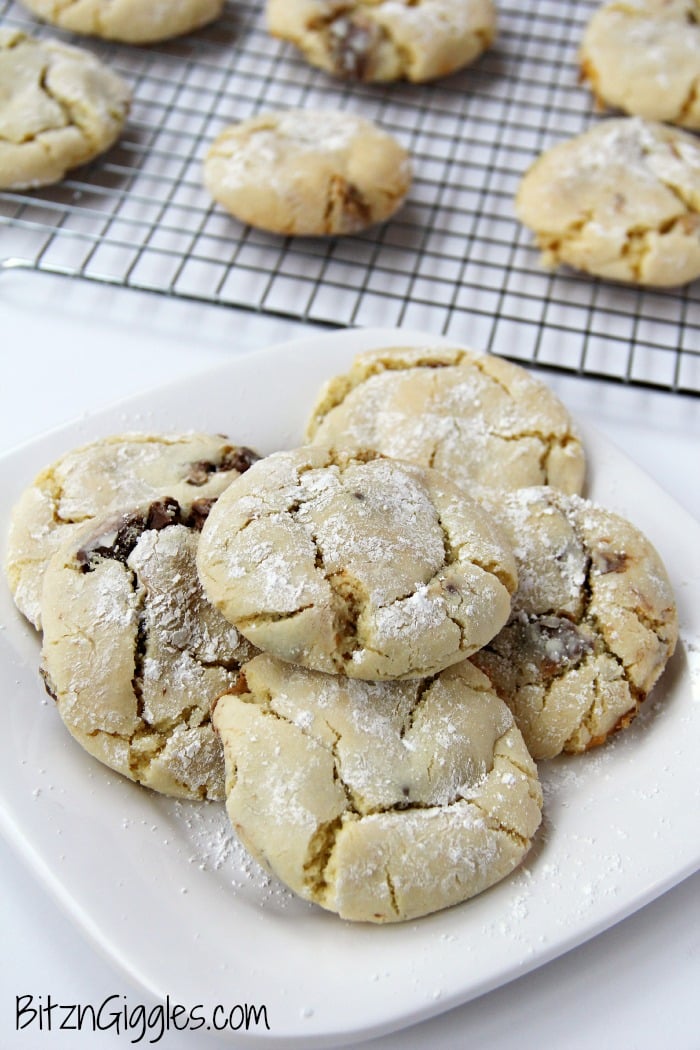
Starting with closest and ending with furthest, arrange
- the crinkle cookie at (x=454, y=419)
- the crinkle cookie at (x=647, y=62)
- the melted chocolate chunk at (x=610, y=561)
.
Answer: the melted chocolate chunk at (x=610, y=561), the crinkle cookie at (x=454, y=419), the crinkle cookie at (x=647, y=62)

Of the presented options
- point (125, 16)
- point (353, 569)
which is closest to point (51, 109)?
point (125, 16)

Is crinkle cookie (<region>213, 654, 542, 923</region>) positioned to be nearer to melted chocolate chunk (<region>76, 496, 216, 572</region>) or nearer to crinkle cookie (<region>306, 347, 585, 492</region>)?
melted chocolate chunk (<region>76, 496, 216, 572</region>)

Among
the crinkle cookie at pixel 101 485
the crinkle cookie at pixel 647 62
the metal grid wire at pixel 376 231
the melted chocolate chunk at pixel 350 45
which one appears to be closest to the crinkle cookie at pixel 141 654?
the crinkle cookie at pixel 101 485

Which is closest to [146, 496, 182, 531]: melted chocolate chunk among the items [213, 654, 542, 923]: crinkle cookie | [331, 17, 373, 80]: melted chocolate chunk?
[213, 654, 542, 923]: crinkle cookie

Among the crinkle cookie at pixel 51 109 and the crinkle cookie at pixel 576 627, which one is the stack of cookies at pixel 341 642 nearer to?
the crinkle cookie at pixel 576 627

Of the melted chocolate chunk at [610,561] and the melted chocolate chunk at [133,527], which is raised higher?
the melted chocolate chunk at [133,527]

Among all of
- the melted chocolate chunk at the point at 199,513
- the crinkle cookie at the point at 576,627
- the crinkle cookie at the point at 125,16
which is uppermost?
the crinkle cookie at the point at 125,16

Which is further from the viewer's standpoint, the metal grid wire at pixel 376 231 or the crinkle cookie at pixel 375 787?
the metal grid wire at pixel 376 231

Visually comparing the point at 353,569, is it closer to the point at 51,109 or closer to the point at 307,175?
the point at 307,175
